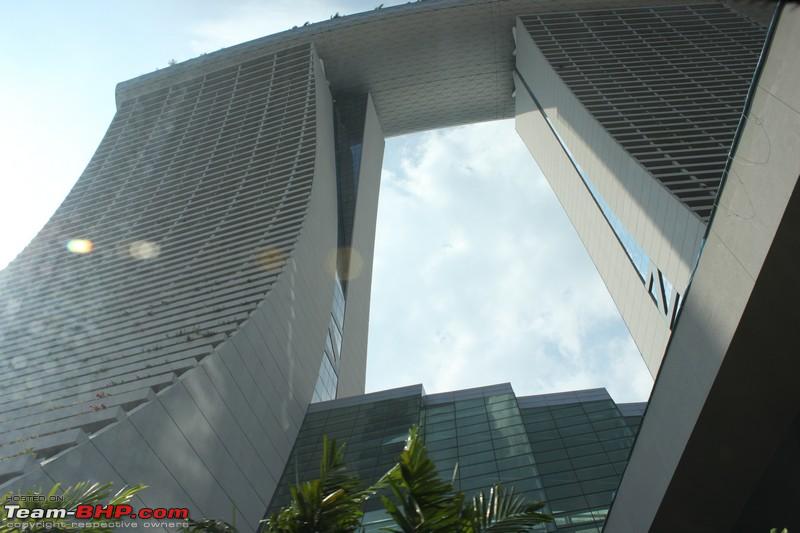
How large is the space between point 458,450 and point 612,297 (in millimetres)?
17592

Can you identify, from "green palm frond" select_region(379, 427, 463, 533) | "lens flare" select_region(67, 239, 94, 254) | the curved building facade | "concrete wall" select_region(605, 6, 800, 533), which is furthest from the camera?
"lens flare" select_region(67, 239, 94, 254)

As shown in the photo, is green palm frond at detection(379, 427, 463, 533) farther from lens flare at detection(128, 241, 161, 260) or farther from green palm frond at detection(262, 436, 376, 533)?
lens flare at detection(128, 241, 161, 260)

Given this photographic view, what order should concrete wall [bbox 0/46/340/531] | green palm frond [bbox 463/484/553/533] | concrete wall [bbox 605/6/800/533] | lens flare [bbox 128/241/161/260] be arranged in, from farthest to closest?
lens flare [bbox 128/241/161/260] → concrete wall [bbox 0/46/340/531] → concrete wall [bbox 605/6/800/533] → green palm frond [bbox 463/484/553/533]

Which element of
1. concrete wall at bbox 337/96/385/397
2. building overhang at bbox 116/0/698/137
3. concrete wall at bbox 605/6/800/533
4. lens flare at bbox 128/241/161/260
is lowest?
concrete wall at bbox 605/6/800/533

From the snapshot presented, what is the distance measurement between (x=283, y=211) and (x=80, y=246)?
11970mm

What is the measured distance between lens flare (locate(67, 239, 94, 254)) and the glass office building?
646 inches

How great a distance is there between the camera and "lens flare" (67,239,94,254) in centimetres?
3927

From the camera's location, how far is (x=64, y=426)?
1791 centimetres

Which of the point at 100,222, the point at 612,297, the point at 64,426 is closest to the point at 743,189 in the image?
the point at 64,426

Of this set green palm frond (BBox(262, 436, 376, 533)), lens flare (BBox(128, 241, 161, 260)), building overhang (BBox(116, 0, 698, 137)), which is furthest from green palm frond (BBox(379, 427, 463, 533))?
building overhang (BBox(116, 0, 698, 137))

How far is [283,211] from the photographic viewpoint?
37.1 meters

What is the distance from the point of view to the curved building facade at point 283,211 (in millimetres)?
20828

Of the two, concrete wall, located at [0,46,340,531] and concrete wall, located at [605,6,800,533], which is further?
concrete wall, located at [0,46,340,531]

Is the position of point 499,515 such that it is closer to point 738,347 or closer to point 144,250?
point 738,347
